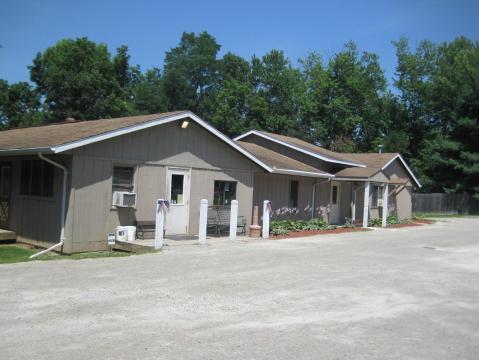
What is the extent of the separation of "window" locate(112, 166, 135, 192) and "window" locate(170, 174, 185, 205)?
1593 millimetres

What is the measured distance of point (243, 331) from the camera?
6379 mm

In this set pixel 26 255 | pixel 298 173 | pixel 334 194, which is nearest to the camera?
pixel 26 255

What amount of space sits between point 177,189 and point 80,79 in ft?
114

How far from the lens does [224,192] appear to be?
18.0m

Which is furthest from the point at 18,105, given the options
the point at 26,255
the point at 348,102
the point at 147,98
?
the point at 26,255

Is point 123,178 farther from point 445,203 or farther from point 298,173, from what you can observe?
point 445,203

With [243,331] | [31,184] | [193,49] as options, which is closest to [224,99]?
[193,49]

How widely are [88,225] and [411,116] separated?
5130 cm

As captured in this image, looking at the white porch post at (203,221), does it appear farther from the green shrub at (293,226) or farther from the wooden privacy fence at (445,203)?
the wooden privacy fence at (445,203)

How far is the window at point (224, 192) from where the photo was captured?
17.7 m

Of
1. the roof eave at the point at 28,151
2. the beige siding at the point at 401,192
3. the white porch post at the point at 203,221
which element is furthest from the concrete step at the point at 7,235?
the beige siding at the point at 401,192

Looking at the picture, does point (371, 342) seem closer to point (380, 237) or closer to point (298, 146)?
point (380, 237)

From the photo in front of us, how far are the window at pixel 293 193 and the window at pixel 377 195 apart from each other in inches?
306

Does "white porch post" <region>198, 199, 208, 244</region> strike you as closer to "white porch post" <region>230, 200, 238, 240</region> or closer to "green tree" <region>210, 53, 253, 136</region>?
"white porch post" <region>230, 200, 238, 240</region>
